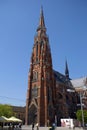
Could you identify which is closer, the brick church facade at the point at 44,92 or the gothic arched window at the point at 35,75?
the brick church facade at the point at 44,92

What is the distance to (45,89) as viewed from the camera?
6862 centimetres

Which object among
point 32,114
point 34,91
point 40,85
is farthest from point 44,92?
point 32,114

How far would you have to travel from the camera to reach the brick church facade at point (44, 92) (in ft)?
219

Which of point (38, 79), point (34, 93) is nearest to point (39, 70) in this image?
point (38, 79)

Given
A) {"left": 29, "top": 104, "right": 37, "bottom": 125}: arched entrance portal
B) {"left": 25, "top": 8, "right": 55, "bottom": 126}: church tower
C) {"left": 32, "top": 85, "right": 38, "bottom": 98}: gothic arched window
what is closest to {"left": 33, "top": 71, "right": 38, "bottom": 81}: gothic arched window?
{"left": 25, "top": 8, "right": 55, "bottom": 126}: church tower

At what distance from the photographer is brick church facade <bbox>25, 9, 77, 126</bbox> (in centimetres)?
6675

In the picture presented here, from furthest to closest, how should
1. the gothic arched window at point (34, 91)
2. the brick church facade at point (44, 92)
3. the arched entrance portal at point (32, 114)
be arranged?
1. the gothic arched window at point (34, 91)
2. the arched entrance portal at point (32, 114)
3. the brick church facade at point (44, 92)

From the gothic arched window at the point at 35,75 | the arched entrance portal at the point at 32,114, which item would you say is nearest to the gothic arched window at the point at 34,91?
the gothic arched window at the point at 35,75

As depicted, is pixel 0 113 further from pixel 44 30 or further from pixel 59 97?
pixel 44 30

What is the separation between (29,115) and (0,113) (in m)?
10.3

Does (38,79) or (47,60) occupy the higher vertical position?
(47,60)

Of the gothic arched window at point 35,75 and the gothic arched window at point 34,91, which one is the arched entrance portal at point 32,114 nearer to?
the gothic arched window at point 34,91

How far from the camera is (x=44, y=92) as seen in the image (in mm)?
68812

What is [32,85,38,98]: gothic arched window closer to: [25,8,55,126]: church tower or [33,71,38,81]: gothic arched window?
[25,8,55,126]: church tower
